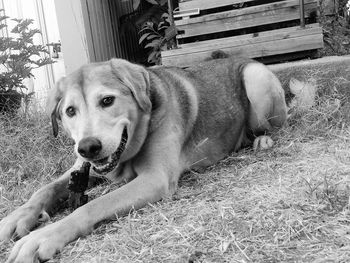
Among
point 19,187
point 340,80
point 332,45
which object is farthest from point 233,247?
point 332,45

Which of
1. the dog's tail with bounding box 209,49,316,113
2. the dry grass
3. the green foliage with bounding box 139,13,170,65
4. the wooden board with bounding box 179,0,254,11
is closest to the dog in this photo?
the dry grass

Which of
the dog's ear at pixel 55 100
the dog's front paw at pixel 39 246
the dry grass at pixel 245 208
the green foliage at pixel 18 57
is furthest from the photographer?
the green foliage at pixel 18 57

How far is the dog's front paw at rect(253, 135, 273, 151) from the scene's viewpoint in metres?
3.89

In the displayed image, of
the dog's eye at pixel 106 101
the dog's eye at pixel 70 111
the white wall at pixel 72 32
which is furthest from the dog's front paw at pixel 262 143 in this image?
the white wall at pixel 72 32

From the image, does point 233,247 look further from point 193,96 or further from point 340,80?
point 340,80

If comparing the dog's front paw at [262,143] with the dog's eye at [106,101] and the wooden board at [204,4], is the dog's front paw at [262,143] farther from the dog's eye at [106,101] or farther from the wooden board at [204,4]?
the wooden board at [204,4]

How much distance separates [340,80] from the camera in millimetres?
4797

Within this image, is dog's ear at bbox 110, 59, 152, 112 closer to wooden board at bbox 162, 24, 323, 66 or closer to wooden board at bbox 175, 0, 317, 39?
wooden board at bbox 162, 24, 323, 66

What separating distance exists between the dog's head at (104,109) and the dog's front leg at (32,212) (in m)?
0.37

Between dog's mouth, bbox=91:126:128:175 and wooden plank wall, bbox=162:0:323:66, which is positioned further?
wooden plank wall, bbox=162:0:323:66

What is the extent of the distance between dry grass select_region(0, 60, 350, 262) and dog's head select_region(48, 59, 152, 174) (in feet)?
1.35

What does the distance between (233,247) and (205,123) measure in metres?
1.73

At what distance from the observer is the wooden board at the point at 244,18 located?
5.59m

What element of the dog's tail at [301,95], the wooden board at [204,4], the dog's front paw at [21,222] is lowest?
the dog's front paw at [21,222]
